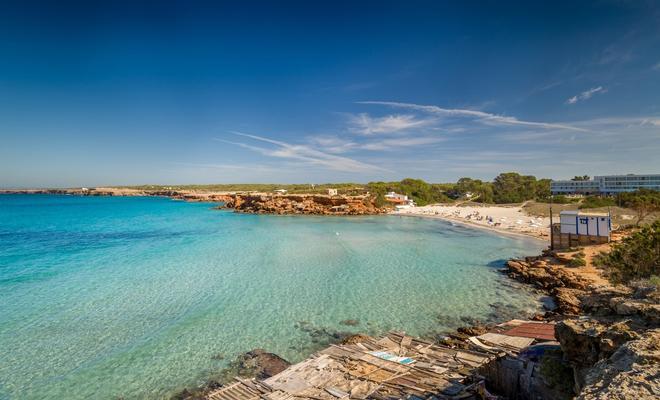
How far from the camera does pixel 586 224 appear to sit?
2297cm

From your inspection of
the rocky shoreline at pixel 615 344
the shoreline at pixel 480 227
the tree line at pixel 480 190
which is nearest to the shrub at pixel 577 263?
the shoreline at pixel 480 227

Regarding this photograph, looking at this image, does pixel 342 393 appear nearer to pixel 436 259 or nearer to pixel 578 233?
pixel 436 259

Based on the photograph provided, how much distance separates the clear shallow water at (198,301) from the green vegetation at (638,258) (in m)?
3.77

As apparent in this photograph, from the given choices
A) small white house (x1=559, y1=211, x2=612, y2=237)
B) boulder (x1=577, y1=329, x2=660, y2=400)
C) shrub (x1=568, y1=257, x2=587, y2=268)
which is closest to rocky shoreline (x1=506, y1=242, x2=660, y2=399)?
boulder (x1=577, y1=329, x2=660, y2=400)

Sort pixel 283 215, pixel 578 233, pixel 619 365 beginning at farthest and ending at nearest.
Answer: pixel 283 215 → pixel 578 233 → pixel 619 365

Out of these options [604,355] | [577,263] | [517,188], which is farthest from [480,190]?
[604,355]

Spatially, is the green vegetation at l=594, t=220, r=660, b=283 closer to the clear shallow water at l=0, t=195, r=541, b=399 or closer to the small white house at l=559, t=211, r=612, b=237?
the clear shallow water at l=0, t=195, r=541, b=399

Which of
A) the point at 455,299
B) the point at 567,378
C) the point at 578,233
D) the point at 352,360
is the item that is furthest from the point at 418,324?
the point at 578,233

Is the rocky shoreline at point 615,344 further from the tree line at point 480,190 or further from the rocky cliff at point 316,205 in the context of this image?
the tree line at point 480,190

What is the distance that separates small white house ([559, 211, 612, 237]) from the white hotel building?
285 feet

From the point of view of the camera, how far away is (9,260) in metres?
25.0

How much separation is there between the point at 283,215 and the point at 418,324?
50191 millimetres

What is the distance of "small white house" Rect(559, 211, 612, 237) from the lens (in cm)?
2216

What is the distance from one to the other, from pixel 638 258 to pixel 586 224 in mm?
10575
